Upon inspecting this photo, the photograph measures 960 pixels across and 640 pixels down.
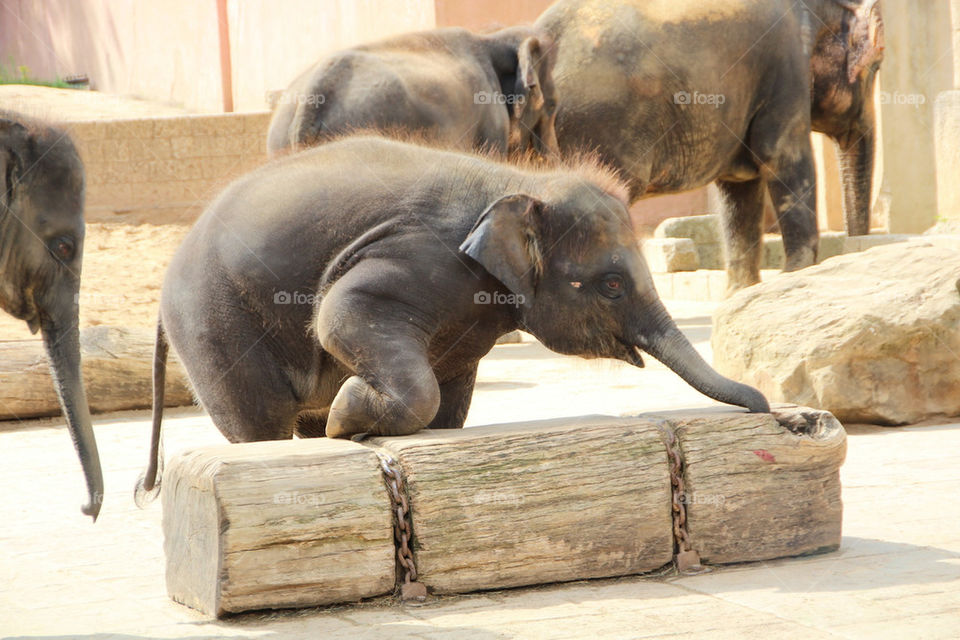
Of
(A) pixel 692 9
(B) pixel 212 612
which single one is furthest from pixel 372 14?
(B) pixel 212 612

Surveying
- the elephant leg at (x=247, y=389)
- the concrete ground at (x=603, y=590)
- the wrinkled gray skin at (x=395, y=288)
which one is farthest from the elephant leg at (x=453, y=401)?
the elephant leg at (x=247, y=389)

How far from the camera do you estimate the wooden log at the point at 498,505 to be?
3867 millimetres

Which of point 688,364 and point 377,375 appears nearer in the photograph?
point 377,375

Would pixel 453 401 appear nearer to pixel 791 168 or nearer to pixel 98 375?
pixel 98 375

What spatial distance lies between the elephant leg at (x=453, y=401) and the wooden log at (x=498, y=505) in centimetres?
62

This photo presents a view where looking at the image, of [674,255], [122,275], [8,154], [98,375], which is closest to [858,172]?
[674,255]

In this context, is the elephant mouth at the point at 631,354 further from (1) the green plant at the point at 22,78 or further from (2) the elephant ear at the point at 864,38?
(1) the green plant at the point at 22,78

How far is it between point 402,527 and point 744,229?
7.18 m

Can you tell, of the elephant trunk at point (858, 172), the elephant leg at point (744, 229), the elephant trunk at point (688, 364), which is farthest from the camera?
the elephant trunk at point (858, 172)

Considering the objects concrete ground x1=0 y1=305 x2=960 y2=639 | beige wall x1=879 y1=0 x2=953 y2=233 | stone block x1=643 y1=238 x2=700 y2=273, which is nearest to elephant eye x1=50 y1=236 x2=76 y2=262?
concrete ground x1=0 y1=305 x2=960 y2=639

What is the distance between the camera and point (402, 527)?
4004mm

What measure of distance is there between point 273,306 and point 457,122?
3.30m

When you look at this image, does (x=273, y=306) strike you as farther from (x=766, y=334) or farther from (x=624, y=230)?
(x=766, y=334)

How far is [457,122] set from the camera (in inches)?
301
